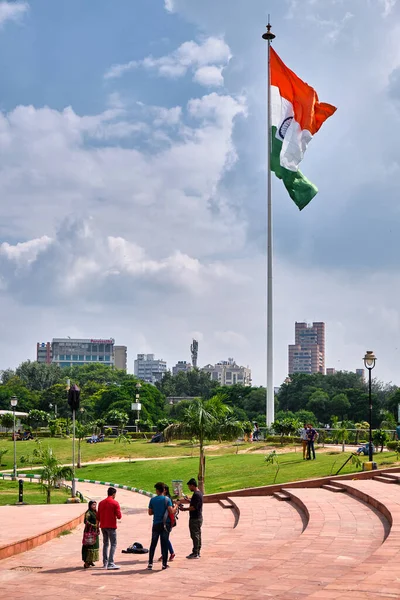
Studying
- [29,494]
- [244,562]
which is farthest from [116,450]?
[244,562]

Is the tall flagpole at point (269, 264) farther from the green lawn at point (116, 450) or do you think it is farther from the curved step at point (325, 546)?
the curved step at point (325, 546)

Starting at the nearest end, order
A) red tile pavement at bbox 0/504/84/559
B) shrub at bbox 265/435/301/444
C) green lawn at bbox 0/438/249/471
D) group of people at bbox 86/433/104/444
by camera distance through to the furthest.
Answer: red tile pavement at bbox 0/504/84/559, shrub at bbox 265/435/301/444, green lawn at bbox 0/438/249/471, group of people at bbox 86/433/104/444

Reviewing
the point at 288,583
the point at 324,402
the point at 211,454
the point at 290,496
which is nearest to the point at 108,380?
the point at 324,402

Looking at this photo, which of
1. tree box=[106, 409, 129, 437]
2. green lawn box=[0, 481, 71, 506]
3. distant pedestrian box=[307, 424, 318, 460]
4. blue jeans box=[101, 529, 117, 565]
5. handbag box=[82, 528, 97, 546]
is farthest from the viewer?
tree box=[106, 409, 129, 437]

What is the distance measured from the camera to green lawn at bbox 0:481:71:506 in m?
24.8

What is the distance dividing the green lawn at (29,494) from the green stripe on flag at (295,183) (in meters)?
20.2

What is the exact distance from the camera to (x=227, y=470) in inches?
1183

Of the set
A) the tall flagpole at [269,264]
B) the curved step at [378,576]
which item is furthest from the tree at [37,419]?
the curved step at [378,576]

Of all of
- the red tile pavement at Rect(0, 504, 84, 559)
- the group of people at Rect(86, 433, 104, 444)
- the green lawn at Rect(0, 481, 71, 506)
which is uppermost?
the red tile pavement at Rect(0, 504, 84, 559)

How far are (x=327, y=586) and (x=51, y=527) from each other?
8.73m

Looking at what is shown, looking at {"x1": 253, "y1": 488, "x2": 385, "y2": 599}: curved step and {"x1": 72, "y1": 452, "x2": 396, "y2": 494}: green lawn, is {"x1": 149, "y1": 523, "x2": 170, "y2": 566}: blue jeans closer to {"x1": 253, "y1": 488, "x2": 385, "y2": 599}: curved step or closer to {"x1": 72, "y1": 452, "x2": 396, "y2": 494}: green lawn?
{"x1": 253, "y1": 488, "x2": 385, "y2": 599}: curved step

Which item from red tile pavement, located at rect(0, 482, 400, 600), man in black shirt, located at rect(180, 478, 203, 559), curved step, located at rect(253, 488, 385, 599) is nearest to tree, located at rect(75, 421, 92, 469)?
red tile pavement, located at rect(0, 482, 400, 600)

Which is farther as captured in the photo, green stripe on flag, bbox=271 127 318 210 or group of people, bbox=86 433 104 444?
group of people, bbox=86 433 104 444

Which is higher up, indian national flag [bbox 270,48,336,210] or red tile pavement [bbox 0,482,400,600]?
indian national flag [bbox 270,48,336,210]
